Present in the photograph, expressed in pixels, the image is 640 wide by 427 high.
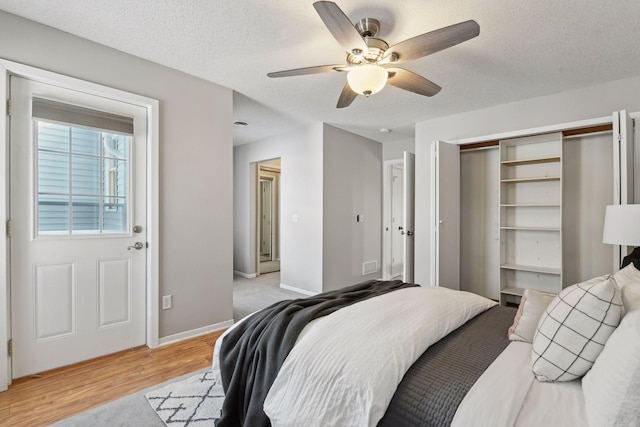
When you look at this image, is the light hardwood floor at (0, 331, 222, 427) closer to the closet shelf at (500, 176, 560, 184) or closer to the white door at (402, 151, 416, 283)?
the white door at (402, 151, 416, 283)

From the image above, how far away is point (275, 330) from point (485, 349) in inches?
37.1

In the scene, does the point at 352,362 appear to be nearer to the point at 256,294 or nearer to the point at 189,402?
the point at 189,402

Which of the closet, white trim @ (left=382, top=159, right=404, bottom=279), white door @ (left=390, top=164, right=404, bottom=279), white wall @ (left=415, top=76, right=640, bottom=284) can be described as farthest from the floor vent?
the closet

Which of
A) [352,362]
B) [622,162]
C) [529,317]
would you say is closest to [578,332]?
[529,317]

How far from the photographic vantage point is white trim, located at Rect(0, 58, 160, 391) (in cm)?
203

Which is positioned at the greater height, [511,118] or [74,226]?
[511,118]

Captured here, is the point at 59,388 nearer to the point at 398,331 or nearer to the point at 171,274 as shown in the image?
the point at 171,274

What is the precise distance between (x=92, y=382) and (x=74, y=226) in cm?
111

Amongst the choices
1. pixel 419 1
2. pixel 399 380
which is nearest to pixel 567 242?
pixel 419 1

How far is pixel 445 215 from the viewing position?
3.69 m

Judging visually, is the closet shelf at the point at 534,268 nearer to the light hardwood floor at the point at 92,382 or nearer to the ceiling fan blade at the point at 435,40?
the ceiling fan blade at the point at 435,40

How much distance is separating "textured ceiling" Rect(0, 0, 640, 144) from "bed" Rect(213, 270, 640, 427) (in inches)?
67.3

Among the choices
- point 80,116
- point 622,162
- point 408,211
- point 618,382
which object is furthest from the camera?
point 408,211

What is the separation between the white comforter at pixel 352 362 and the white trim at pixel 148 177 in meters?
1.80
